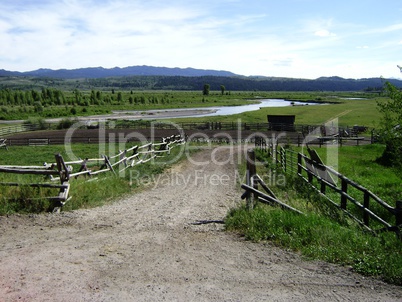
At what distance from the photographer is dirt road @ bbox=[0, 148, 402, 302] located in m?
5.61

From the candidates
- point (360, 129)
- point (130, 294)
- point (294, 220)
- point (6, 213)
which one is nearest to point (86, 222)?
point (6, 213)

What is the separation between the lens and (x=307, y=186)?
1391cm

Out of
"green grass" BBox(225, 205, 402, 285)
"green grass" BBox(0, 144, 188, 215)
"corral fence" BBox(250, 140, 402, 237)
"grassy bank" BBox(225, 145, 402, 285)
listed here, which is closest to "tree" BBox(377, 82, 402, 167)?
"corral fence" BBox(250, 140, 402, 237)

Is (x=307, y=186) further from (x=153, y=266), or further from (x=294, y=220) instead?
(x=153, y=266)

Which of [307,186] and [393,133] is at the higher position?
[393,133]

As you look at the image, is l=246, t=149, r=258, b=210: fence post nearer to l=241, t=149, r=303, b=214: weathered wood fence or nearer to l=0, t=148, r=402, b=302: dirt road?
l=241, t=149, r=303, b=214: weathered wood fence

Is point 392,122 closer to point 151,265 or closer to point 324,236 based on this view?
point 324,236

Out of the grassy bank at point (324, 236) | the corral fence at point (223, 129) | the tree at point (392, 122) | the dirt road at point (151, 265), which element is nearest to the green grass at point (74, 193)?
the dirt road at point (151, 265)

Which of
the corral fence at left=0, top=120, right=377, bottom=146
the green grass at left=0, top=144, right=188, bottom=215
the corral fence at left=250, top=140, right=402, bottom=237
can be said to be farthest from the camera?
the corral fence at left=0, top=120, right=377, bottom=146

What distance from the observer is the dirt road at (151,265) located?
561 centimetres

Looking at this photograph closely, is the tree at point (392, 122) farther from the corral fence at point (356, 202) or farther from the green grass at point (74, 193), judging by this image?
the green grass at point (74, 193)

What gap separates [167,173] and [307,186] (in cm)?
750

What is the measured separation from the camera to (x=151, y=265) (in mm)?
6637

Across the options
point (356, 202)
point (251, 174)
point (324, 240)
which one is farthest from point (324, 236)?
point (251, 174)
